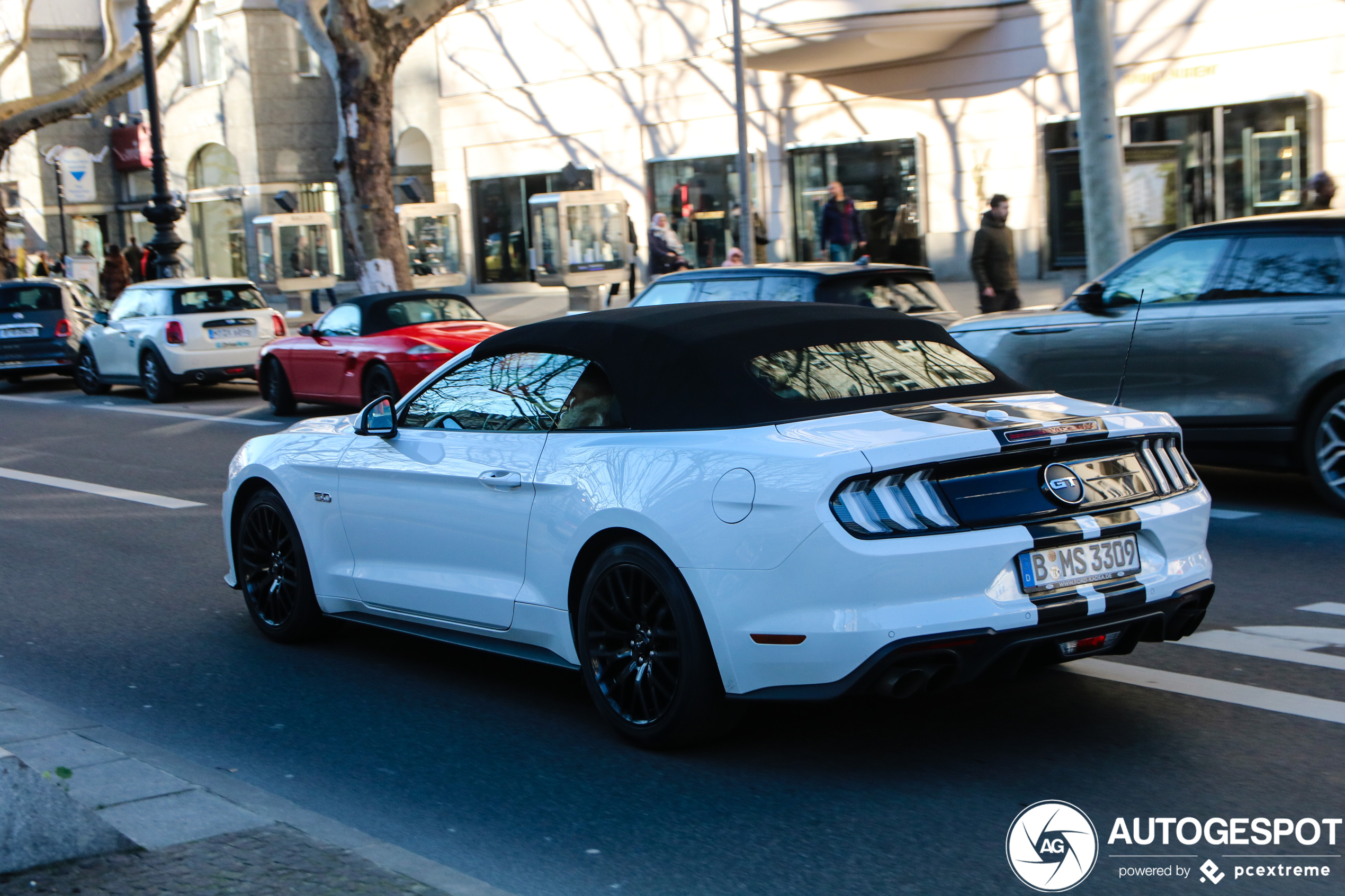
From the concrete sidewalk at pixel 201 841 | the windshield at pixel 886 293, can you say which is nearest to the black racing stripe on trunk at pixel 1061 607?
the concrete sidewalk at pixel 201 841

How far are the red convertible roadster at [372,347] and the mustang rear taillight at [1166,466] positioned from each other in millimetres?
10126

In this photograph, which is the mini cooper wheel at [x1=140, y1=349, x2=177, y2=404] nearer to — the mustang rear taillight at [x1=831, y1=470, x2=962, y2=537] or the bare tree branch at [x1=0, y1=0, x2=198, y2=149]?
the mustang rear taillight at [x1=831, y1=470, x2=962, y2=537]

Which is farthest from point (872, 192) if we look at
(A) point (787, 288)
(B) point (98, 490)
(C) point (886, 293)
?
(B) point (98, 490)

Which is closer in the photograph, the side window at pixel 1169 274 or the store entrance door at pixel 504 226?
the side window at pixel 1169 274

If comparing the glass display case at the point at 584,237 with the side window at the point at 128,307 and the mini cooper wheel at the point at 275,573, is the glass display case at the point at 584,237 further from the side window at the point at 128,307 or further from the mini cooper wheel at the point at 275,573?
the mini cooper wheel at the point at 275,573

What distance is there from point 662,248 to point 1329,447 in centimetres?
1675

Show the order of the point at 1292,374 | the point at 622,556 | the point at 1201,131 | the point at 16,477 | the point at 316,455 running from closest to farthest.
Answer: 1. the point at 622,556
2. the point at 316,455
3. the point at 1292,374
4. the point at 16,477
5. the point at 1201,131

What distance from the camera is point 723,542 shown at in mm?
4531

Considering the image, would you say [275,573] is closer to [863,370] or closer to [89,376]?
[863,370]

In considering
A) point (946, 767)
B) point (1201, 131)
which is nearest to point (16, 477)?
point (946, 767)

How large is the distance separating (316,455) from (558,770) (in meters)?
2.19

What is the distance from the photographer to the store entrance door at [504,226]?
34656mm

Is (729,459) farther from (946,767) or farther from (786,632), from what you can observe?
(946,767)

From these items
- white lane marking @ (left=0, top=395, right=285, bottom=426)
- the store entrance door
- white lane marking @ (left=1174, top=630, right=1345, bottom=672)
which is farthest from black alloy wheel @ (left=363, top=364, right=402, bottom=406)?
the store entrance door
